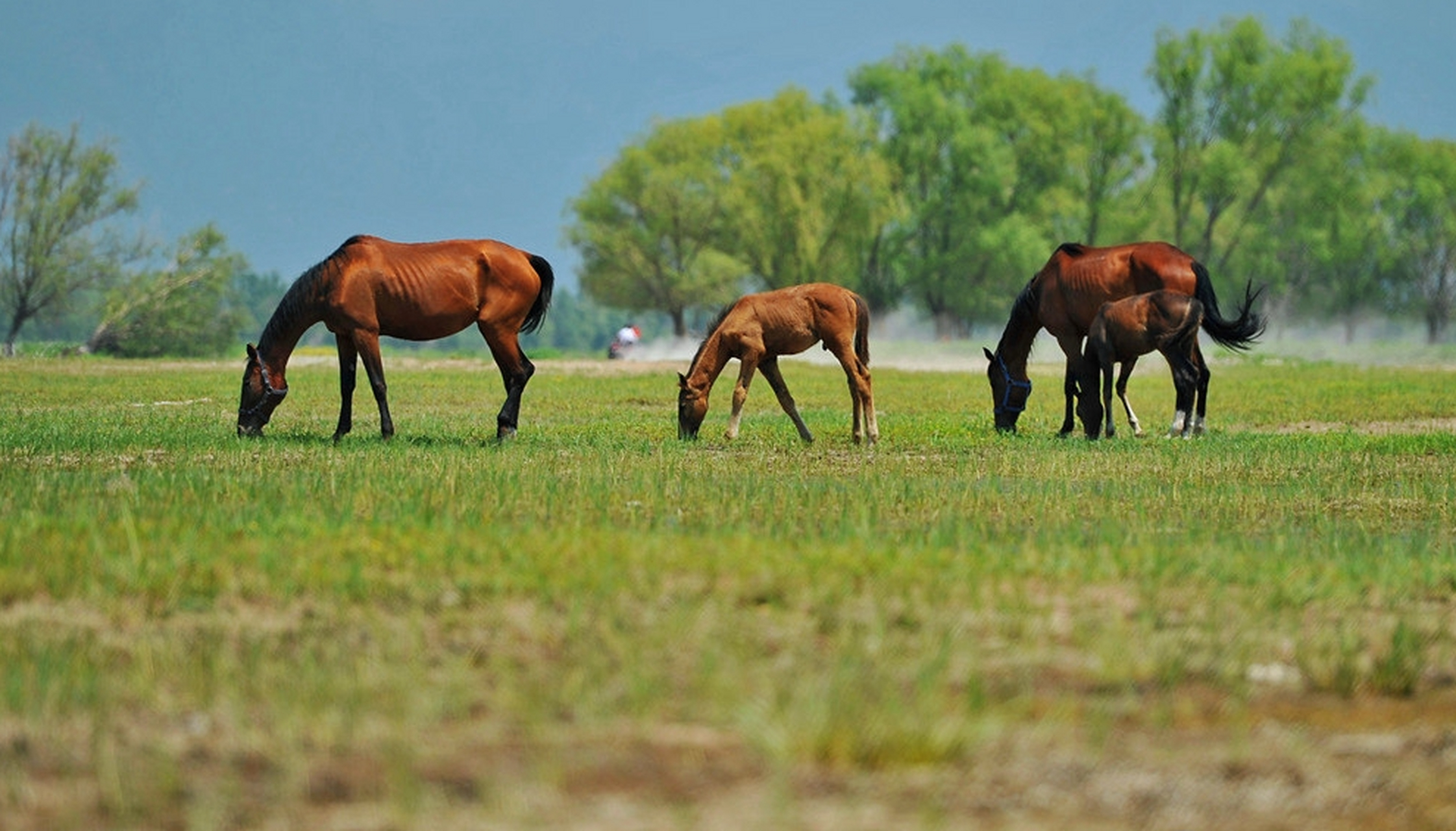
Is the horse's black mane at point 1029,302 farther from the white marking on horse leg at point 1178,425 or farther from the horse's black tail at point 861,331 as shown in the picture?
the horse's black tail at point 861,331

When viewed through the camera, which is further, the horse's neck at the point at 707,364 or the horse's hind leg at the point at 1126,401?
the horse's hind leg at the point at 1126,401

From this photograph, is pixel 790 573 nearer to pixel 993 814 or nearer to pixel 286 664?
pixel 286 664

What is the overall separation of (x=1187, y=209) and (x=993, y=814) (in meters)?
78.1

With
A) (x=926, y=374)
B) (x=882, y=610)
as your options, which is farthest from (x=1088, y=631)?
(x=926, y=374)

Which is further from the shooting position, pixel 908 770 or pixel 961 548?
pixel 961 548

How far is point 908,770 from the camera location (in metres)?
4.96

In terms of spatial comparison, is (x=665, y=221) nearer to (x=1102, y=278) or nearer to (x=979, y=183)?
(x=979, y=183)

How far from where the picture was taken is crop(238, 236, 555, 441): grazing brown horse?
57.4 feet

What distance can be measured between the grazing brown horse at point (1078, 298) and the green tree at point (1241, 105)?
56319 millimetres

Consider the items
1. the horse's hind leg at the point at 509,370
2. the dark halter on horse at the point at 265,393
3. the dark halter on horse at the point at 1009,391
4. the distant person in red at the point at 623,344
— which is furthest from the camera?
the distant person in red at the point at 623,344

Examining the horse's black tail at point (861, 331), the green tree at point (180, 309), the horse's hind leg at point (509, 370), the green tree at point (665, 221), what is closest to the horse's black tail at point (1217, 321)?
the horse's black tail at point (861, 331)

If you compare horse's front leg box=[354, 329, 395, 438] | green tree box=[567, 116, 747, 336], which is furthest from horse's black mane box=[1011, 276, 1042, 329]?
green tree box=[567, 116, 747, 336]

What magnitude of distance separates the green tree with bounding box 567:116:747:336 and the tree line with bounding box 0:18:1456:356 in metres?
0.09

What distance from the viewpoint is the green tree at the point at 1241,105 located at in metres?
73.9
